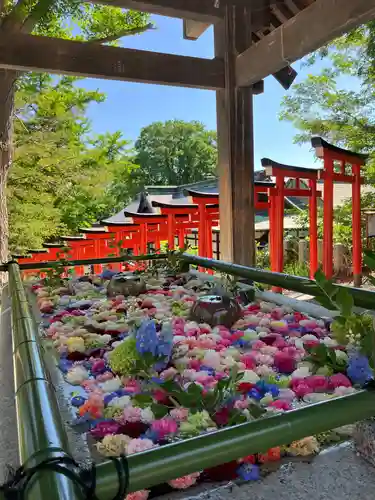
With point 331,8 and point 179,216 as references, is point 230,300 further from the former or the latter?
point 179,216

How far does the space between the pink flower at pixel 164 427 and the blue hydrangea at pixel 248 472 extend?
0.15 meters

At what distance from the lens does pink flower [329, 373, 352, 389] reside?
977 millimetres

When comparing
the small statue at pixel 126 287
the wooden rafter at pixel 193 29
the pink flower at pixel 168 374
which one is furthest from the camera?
the wooden rafter at pixel 193 29

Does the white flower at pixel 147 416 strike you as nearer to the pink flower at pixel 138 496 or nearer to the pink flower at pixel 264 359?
the pink flower at pixel 138 496

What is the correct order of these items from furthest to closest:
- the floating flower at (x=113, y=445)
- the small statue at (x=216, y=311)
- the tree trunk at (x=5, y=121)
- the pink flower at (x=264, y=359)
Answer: the tree trunk at (x=5, y=121), the small statue at (x=216, y=311), the pink flower at (x=264, y=359), the floating flower at (x=113, y=445)

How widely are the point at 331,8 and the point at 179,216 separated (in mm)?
3497

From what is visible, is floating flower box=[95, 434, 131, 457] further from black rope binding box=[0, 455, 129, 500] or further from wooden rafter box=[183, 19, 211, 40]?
wooden rafter box=[183, 19, 211, 40]

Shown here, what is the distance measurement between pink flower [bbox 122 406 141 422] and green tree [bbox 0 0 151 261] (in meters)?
2.29

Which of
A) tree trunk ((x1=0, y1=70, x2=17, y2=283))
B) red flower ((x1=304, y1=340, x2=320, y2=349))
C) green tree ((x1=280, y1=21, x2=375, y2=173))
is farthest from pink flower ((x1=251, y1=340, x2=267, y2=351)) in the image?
green tree ((x1=280, y1=21, x2=375, y2=173))

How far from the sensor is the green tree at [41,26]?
12.7 feet

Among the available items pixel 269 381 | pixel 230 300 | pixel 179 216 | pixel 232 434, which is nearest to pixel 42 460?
pixel 232 434

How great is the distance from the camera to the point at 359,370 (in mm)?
874

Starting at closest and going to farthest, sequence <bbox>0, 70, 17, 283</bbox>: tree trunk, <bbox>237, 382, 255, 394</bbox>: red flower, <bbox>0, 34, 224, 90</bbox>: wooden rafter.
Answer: <bbox>237, 382, 255, 394</bbox>: red flower → <bbox>0, 34, 224, 90</bbox>: wooden rafter → <bbox>0, 70, 17, 283</bbox>: tree trunk

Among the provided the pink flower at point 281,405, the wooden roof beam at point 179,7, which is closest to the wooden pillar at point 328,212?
the wooden roof beam at point 179,7
